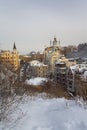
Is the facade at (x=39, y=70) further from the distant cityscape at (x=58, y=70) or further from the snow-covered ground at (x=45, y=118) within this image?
the snow-covered ground at (x=45, y=118)

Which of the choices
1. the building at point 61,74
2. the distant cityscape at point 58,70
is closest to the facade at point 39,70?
the distant cityscape at point 58,70

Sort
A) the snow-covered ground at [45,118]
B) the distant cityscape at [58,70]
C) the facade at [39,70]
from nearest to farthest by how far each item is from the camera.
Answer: the snow-covered ground at [45,118], the distant cityscape at [58,70], the facade at [39,70]

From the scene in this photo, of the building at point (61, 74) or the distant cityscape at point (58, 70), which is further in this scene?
the building at point (61, 74)

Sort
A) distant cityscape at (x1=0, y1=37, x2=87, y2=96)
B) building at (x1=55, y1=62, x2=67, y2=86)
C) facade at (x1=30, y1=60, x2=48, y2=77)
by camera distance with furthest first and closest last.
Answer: facade at (x1=30, y1=60, x2=48, y2=77) < building at (x1=55, y1=62, x2=67, y2=86) < distant cityscape at (x1=0, y1=37, x2=87, y2=96)

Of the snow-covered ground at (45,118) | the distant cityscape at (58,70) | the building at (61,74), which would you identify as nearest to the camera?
the snow-covered ground at (45,118)

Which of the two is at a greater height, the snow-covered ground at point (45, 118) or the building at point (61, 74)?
the snow-covered ground at point (45, 118)

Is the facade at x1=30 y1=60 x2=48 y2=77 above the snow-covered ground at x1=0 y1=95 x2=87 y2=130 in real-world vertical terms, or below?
below

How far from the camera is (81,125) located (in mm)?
5633

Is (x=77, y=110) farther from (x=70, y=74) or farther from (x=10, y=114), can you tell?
(x=70, y=74)

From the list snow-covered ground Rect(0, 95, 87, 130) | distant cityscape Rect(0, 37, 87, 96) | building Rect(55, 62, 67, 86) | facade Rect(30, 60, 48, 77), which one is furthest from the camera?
facade Rect(30, 60, 48, 77)

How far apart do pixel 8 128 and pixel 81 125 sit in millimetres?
1328

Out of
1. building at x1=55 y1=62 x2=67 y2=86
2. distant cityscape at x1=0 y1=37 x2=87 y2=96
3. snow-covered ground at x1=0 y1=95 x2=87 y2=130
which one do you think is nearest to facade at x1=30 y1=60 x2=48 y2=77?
distant cityscape at x1=0 y1=37 x2=87 y2=96

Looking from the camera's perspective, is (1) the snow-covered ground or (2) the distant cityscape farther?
(2) the distant cityscape

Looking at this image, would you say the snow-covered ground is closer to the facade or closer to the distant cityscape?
the distant cityscape
